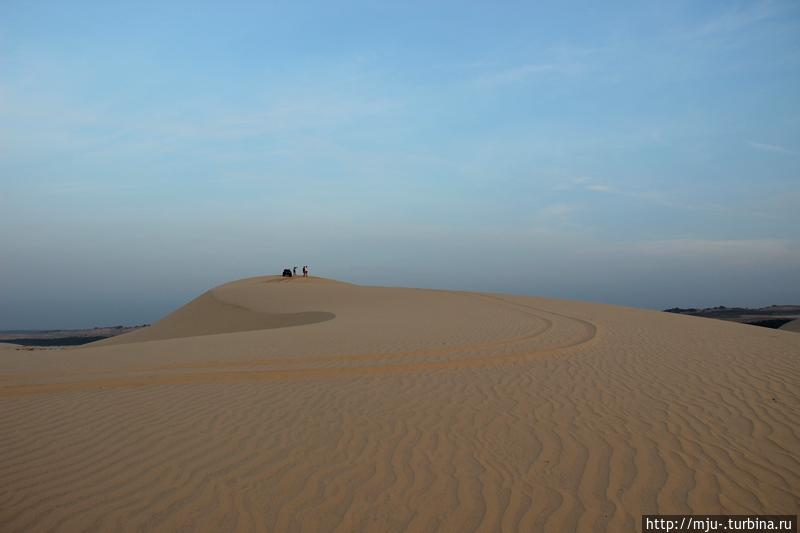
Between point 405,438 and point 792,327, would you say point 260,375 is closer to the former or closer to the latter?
point 405,438

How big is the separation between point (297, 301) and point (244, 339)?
48.4 feet

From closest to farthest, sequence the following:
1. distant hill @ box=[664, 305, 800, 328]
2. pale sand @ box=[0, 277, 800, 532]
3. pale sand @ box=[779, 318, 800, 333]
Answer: pale sand @ box=[0, 277, 800, 532] < pale sand @ box=[779, 318, 800, 333] < distant hill @ box=[664, 305, 800, 328]

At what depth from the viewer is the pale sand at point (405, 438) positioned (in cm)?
467

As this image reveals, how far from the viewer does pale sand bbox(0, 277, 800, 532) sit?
4.67 meters

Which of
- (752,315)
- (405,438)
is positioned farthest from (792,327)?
(405,438)

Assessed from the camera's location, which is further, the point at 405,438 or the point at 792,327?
the point at 792,327

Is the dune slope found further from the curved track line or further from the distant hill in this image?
the curved track line

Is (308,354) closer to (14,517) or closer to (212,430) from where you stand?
(212,430)

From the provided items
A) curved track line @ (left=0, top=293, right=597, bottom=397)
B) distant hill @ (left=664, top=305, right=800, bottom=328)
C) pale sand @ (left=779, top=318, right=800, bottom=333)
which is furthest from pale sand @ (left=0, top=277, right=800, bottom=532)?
distant hill @ (left=664, top=305, right=800, bottom=328)

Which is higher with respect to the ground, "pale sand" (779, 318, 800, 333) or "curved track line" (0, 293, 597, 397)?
"curved track line" (0, 293, 597, 397)

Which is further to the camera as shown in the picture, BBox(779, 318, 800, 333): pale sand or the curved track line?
BBox(779, 318, 800, 333): pale sand

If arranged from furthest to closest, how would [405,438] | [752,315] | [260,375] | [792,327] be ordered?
[752,315], [792,327], [260,375], [405,438]

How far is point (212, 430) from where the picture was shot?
6.82 meters

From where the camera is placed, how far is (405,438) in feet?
20.6
